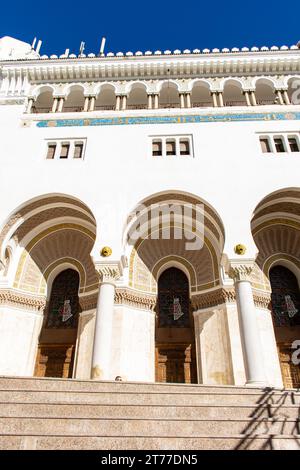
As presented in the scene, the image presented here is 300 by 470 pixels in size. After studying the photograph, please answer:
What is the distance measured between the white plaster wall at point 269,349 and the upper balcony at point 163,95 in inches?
264

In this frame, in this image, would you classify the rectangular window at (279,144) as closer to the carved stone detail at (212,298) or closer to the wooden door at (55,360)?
the carved stone detail at (212,298)

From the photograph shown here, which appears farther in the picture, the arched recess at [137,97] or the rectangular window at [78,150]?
the arched recess at [137,97]

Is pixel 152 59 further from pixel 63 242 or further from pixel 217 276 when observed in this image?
pixel 217 276

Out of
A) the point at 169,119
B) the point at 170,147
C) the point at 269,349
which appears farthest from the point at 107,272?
the point at 169,119

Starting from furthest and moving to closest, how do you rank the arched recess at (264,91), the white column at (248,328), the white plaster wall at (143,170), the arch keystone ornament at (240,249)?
the arched recess at (264,91)
the white plaster wall at (143,170)
the arch keystone ornament at (240,249)
the white column at (248,328)

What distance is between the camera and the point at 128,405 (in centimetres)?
520

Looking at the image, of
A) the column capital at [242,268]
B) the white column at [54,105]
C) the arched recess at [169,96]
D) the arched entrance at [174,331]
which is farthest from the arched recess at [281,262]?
the white column at [54,105]

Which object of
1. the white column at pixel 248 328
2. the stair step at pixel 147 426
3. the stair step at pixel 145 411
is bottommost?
the stair step at pixel 147 426

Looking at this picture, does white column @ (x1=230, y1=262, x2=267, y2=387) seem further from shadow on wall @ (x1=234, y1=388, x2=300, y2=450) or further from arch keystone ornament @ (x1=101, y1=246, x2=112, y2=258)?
arch keystone ornament @ (x1=101, y1=246, x2=112, y2=258)

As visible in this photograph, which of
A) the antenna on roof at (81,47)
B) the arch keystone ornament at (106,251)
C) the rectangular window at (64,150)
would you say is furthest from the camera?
the antenna on roof at (81,47)

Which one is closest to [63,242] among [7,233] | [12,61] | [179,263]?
[7,233]

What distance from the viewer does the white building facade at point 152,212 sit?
9109 mm

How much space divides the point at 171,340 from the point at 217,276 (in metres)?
2.25

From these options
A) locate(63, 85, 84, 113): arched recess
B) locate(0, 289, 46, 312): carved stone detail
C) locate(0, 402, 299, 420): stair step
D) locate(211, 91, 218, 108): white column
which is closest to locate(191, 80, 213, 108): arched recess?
locate(211, 91, 218, 108): white column
